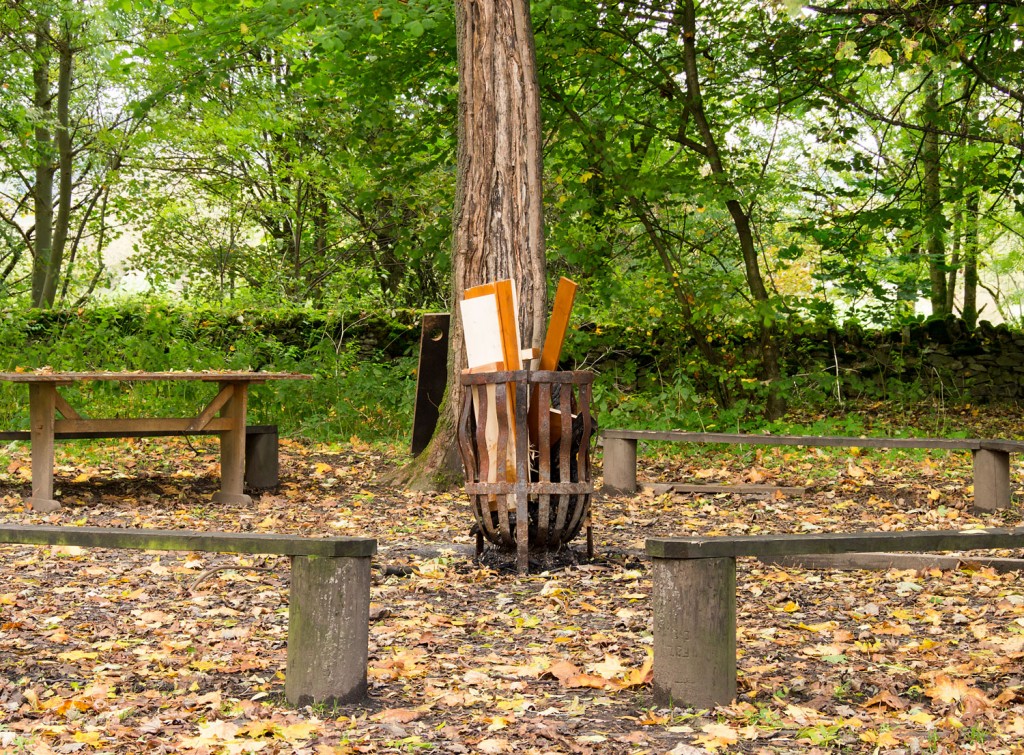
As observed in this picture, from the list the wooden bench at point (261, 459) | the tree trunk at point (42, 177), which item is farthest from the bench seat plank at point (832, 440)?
the tree trunk at point (42, 177)

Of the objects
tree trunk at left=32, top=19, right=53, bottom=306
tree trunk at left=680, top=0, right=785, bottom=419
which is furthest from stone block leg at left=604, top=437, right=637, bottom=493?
tree trunk at left=32, top=19, right=53, bottom=306

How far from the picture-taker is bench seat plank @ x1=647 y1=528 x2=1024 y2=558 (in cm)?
313

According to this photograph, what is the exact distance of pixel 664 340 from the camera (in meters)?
13.8

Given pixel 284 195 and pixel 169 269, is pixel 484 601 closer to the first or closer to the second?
pixel 284 195

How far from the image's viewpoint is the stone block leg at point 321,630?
3162mm

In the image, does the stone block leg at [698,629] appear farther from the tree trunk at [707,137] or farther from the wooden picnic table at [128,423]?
the tree trunk at [707,137]

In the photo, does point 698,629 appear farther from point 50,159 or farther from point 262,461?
point 50,159

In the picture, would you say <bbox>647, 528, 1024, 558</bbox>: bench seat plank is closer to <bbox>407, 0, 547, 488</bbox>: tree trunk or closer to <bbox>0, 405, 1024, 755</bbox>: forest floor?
<bbox>0, 405, 1024, 755</bbox>: forest floor

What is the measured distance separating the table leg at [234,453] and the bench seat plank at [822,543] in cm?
462

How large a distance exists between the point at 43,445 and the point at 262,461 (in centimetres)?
159

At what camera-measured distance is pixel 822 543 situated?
10.6 ft

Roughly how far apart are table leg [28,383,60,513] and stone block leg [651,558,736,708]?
4.85 metres

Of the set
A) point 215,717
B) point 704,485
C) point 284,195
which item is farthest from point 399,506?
point 284,195

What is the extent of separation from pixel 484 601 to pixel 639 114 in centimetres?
801
